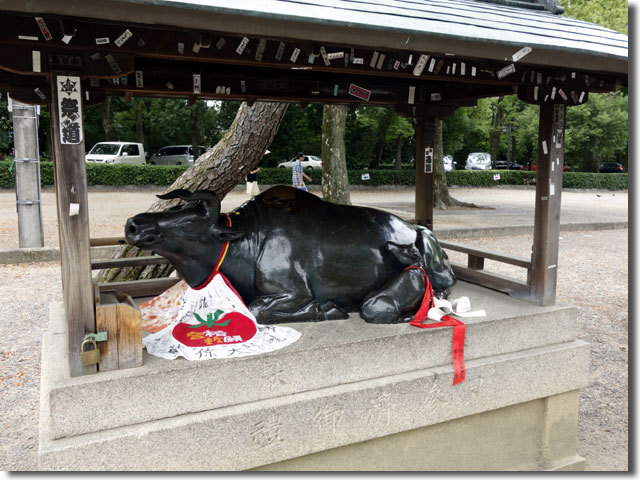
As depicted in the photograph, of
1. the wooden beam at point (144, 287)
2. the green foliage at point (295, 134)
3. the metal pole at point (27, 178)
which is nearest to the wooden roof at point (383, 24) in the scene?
the wooden beam at point (144, 287)

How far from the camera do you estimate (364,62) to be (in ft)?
10.7

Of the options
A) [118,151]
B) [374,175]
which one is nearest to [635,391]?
[374,175]

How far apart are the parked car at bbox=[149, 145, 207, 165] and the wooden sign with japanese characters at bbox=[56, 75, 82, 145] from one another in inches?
1132

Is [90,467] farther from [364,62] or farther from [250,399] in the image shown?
[364,62]

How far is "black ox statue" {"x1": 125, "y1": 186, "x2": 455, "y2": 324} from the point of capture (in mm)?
3389

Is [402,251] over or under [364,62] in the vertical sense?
under

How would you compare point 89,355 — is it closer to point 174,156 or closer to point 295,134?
point 295,134

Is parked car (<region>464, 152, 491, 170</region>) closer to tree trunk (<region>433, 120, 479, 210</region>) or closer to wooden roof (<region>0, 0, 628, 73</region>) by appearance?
tree trunk (<region>433, 120, 479, 210</region>)

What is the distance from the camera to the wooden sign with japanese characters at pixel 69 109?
2.65 metres

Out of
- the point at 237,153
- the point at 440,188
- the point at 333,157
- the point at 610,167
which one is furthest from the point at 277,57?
the point at 610,167

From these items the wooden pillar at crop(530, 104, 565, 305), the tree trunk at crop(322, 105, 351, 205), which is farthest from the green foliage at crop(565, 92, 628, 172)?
the wooden pillar at crop(530, 104, 565, 305)

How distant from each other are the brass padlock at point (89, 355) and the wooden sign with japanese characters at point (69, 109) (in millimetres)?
986

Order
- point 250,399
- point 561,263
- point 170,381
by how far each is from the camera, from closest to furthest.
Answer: point 170,381 < point 250,399 < point 561,263

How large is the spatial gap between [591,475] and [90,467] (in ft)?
10.7
